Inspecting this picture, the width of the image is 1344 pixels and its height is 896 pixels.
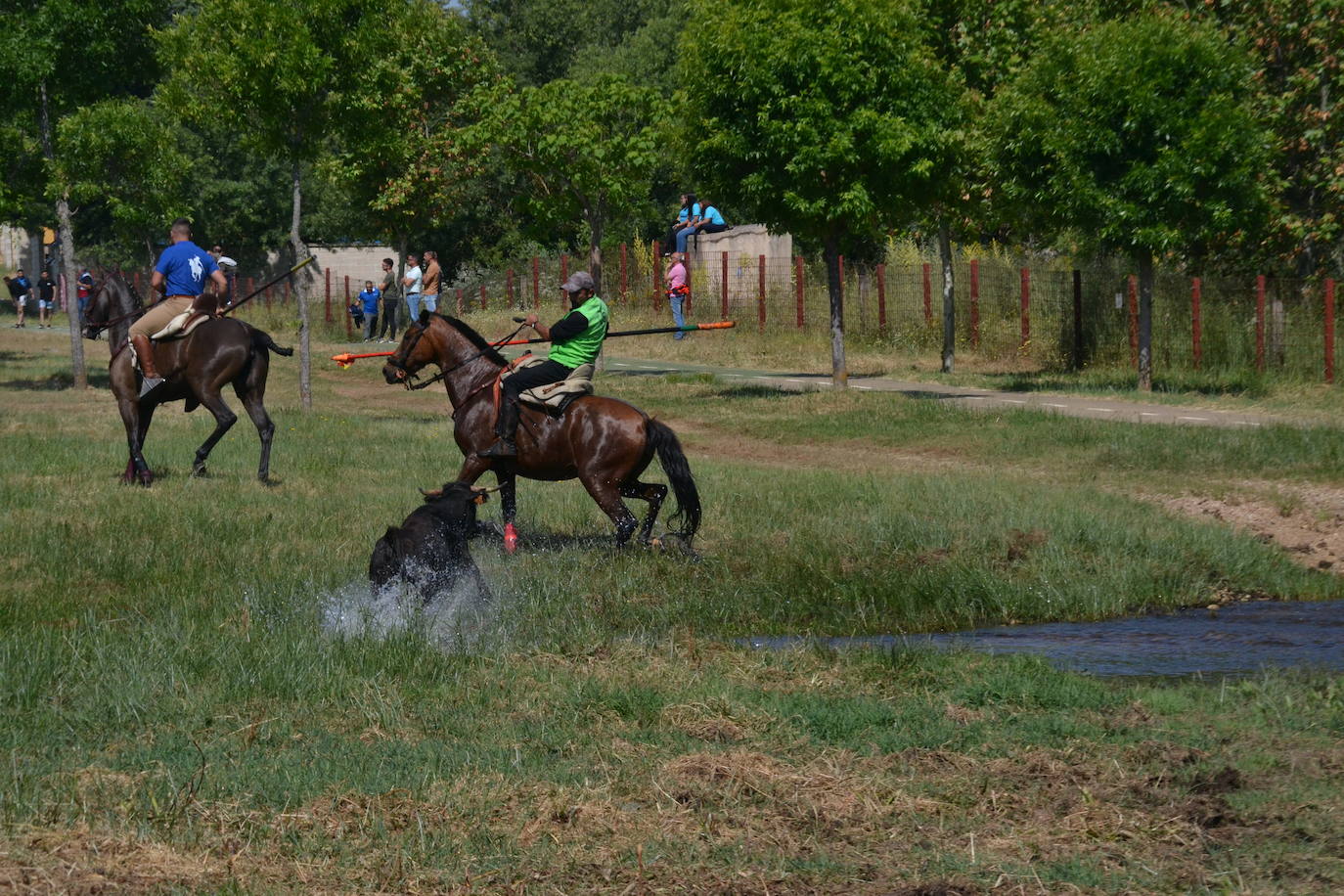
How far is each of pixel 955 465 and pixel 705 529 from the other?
6.17 meters

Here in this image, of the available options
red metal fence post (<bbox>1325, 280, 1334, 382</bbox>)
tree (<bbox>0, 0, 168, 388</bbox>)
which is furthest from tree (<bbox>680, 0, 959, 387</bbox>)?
tree (<bbox>0, 0, 168, 388</bbox>)

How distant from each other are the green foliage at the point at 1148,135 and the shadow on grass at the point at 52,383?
1769 centimetres

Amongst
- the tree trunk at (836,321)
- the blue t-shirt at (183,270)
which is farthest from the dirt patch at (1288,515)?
the tree trunk at (836,321)

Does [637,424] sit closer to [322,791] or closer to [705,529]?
[705,529]

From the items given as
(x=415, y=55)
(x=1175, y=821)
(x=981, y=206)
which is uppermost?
(x=415, y=55)

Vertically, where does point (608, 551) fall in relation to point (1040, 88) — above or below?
below

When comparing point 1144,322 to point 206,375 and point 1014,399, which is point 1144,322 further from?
point 206,375

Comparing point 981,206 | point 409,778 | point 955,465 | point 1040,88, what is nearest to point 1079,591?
point 409,778

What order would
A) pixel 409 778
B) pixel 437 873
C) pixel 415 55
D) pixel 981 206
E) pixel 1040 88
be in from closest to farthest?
pixel 437 873 → pixel 409 778 → pixel 1040 88 → pixel 981 206 → pixel 415 55

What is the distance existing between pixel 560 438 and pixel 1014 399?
14201 millimetres

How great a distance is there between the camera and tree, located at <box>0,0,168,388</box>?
26.0 m

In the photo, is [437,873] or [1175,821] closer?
[437,873]

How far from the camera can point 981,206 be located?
28109 mm

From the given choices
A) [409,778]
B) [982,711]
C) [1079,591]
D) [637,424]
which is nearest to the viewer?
[409,778]
